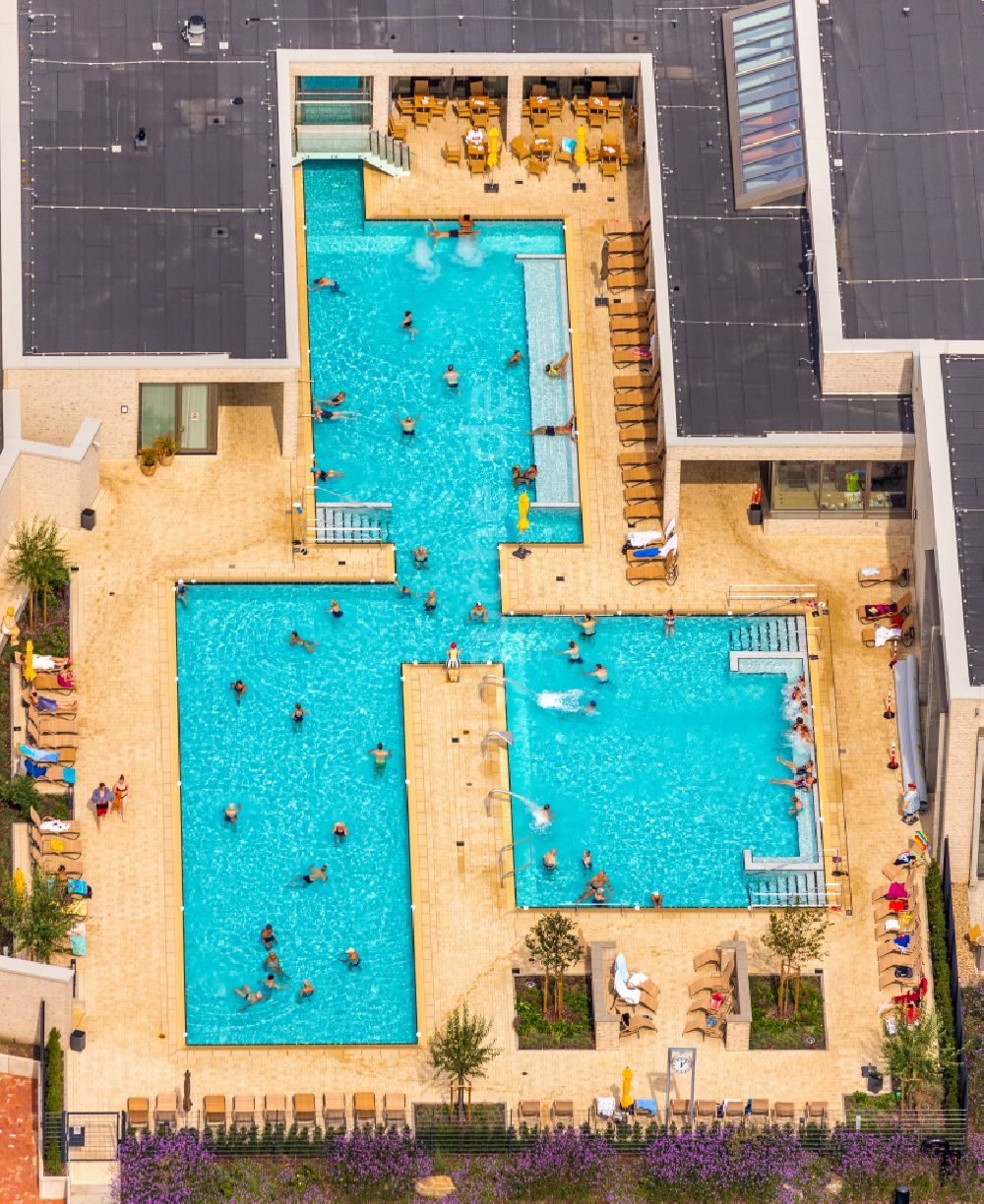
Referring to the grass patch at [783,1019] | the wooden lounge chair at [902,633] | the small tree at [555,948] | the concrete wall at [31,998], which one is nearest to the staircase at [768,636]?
the wooden lounge chair at [902,633]

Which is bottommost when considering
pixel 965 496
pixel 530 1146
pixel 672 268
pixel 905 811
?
pixel 530 1146

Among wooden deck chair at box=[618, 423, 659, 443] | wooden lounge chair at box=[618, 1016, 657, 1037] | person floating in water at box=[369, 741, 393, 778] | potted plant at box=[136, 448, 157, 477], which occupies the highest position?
wooden deck chair at box=[618, 423, 659, 443]

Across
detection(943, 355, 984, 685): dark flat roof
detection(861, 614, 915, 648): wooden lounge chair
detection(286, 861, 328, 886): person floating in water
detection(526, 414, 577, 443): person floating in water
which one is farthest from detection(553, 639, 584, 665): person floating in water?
detection(943, 355, 984, 685): dark flat roof

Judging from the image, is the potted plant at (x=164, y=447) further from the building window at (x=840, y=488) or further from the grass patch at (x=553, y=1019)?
the grass patch at (x=553, y=1019)

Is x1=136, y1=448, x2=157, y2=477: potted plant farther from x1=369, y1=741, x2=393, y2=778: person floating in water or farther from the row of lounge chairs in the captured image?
the row of lounge chairs

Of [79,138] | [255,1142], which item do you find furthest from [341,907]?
[79,138]

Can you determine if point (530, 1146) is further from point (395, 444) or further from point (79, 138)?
point (79, 138)

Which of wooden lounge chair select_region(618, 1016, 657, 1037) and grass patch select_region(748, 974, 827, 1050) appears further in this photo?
grass patch select_region(748, 974, 827, 1050)
